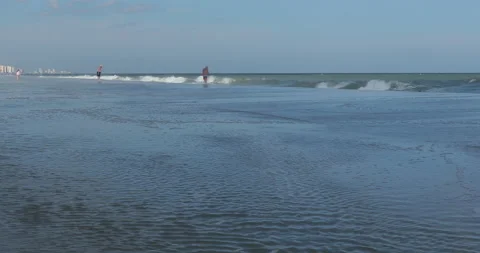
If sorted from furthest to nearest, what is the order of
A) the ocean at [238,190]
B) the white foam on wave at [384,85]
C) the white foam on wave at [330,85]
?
the white foam on wave at [330,85]
the white foam on wave at [384,85]
the ocean at [238,190]

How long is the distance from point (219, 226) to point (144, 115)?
1449 centimetres

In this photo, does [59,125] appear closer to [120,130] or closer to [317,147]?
[120,130]

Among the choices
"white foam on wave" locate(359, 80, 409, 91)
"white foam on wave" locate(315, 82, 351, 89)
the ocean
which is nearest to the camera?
the ocean

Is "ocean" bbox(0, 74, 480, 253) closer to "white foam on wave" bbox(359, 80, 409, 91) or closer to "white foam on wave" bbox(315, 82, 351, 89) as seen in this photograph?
"white foam on wave" bbox(359, 80, 409, 91)

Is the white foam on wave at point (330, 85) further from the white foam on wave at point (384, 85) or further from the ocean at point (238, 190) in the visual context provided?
the ocean at point (238, 190)

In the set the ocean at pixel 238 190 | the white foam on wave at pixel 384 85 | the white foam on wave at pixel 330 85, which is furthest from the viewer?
the white foam on wave at pixel 330 85

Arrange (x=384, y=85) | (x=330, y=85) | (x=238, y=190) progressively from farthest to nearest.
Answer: (x=330, y=85), (x=384, y=85), (x=238, y=190)

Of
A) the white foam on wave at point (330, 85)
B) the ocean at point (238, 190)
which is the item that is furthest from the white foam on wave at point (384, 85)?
the ocean at point (238, 190)

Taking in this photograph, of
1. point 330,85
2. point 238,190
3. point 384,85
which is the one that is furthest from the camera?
point 330,85

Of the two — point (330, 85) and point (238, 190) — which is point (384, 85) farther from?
point (238, 190)

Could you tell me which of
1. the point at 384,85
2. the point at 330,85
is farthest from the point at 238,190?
the point at 330,85

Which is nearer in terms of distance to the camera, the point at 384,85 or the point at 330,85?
the point at 384,85

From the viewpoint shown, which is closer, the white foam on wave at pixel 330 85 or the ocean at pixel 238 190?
the ocean at pixel 238 190

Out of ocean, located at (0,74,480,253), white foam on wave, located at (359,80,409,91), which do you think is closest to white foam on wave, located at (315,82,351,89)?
white foam on wave, located at (359,80,409,91)
